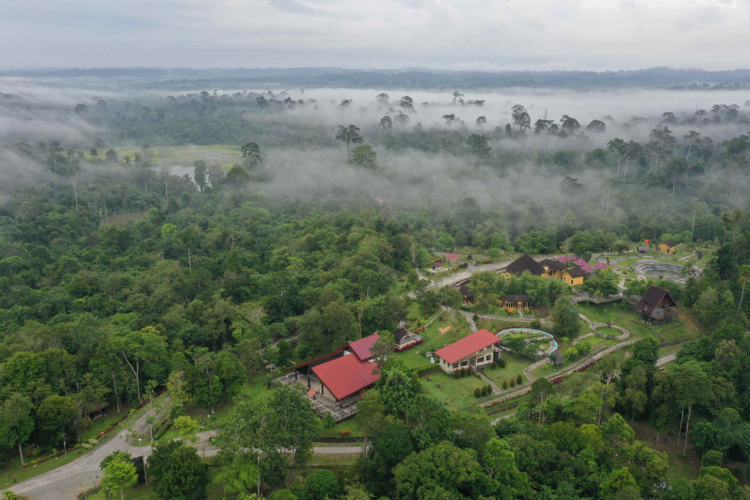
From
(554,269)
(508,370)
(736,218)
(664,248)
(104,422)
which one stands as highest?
(736,218)

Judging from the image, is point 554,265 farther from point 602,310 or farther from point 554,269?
point 602,310

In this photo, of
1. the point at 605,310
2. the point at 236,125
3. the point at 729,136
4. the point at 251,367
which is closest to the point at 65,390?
the point at 251,367

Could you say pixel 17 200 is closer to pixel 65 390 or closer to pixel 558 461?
pixel 65 390

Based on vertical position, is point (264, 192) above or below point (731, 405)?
above

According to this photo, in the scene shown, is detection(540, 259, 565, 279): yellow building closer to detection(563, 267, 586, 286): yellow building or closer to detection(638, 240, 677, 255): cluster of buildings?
detection(563, 267, 586, 286): yellow building

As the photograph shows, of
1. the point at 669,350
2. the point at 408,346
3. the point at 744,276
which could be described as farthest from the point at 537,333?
the point at 744,276

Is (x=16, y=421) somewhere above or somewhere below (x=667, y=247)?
below
